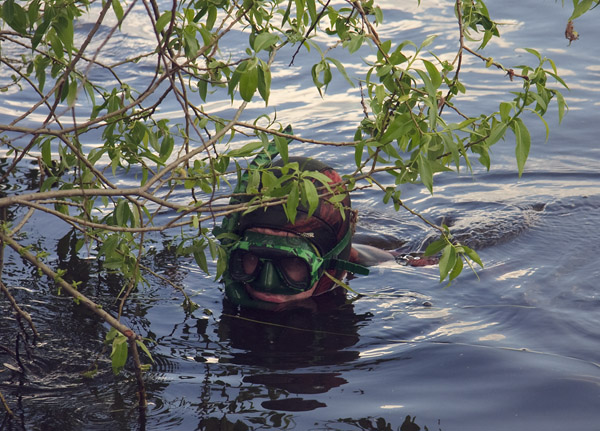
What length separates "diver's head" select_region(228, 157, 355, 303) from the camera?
4426mm

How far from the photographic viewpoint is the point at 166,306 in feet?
15.7

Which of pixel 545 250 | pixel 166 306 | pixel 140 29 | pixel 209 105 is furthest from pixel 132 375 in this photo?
pixel 140 29

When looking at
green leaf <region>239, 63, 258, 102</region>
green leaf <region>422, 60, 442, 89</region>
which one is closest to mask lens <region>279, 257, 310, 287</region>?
green leaf <region>422, 60, 442, 89</region>

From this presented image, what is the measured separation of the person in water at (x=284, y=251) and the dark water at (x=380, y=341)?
182mm

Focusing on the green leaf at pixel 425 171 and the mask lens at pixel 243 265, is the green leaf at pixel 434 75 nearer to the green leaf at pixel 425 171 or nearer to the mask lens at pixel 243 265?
the green leaf at pixel 425 171

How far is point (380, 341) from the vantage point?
433cm

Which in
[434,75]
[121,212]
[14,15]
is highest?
[14,15]

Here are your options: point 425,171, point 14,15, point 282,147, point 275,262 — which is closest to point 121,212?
point 282,147

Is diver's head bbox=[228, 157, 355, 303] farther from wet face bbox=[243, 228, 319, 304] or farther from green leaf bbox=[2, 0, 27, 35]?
green leaf bbox=[2, 0, 27, 35]

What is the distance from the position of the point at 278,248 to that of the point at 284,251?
39 millimetres

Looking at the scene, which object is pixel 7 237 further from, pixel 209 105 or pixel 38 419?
pixel 209 105

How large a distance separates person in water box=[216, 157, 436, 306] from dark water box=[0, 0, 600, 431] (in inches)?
7.2

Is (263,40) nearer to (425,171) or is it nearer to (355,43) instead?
(355,43)

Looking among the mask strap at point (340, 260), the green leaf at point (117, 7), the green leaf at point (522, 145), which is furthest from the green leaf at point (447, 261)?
the mask strap at point (340, 260)
